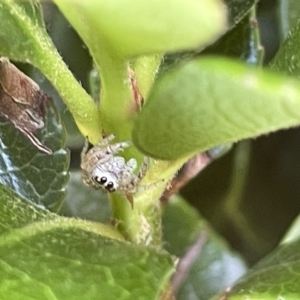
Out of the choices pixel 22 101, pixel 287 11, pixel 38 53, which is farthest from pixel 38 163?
pixel 287 11

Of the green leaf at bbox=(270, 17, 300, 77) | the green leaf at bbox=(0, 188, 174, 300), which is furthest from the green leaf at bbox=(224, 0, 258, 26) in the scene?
the green leaf at bbox=(0, 188, 174, 300)

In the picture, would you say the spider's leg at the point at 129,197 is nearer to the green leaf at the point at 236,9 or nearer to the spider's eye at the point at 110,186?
the spider's eye at the point at 110,186

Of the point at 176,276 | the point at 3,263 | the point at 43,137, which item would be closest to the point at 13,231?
the point at 3,263

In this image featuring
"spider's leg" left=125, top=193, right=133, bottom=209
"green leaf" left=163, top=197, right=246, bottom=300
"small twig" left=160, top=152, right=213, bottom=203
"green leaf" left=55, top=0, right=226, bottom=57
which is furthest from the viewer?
"green leaf" left=163, top=197, right=246, bottom=300

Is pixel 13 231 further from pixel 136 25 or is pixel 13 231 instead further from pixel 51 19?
pixel 51 19

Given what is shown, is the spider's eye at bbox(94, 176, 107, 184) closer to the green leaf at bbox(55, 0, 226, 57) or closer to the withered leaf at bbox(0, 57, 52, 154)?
the withered leaf at bbox(0, 57, 52, 154)

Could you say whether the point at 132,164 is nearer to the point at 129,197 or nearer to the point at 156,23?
the point at 129,197

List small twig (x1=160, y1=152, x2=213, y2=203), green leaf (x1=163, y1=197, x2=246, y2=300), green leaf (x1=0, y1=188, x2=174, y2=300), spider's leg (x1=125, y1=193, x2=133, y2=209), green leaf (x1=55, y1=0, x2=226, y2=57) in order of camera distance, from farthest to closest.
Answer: green leaf (x1=163, y1=197, x2=246, y2=300), small twig (x1=160, y1=152, x2=213, y2=203), spider's leg (x1=125, y1=193, x2=133, y2=209), green leaf (x1=0, y1=188, x2=174, y2=300), green leaf (x1=55, y1=0, x2=226, y2=57)
